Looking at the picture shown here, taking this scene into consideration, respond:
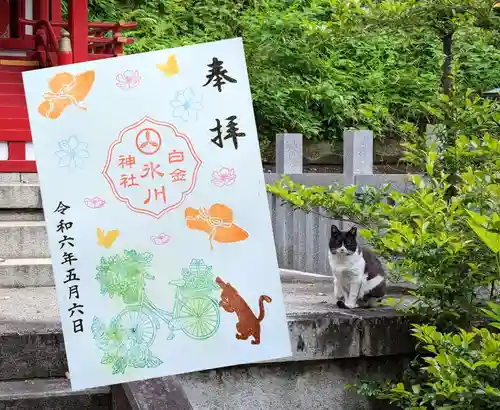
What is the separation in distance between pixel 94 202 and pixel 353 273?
1.86 m

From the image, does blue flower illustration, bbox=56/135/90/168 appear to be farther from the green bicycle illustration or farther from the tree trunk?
the tree trunk

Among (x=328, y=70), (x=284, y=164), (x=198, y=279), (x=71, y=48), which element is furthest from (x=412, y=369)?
(x=328, y=70)

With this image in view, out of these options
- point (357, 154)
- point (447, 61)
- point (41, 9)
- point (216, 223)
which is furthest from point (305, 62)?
point (216, 223)

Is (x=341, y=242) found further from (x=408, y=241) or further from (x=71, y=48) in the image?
(x=71, y=48)

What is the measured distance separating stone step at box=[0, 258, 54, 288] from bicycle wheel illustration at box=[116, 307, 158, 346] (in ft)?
9.50

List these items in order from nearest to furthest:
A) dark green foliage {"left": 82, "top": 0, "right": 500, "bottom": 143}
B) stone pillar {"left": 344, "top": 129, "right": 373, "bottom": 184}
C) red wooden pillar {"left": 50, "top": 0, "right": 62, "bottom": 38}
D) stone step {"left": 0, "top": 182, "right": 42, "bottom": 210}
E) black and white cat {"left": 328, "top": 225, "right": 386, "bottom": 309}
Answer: black and white cat {"left": 328, "top": 225, "right": 386, "bottom": 309}, stone pillar {"left": 344, "top": 129, "right": 373, "bottom": 184}, stone step {"left": 0, "top": 182, "right": 42, "bottom": 210}, red wooden pillar {"left": 50, "top": 0, "right": 62, "bottom": 38}, dark green foliage {"left": 82, "top": 0, "right": 500, "bottom": 143}

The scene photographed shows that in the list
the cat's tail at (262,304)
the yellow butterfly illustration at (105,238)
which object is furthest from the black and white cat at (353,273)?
the yellow butterfly illustration at (105,238)

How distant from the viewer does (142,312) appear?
3002 millimetres

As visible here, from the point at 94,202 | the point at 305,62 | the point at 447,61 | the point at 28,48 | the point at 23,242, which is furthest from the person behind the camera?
the point at 305,62

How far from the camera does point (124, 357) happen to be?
2.95 metres

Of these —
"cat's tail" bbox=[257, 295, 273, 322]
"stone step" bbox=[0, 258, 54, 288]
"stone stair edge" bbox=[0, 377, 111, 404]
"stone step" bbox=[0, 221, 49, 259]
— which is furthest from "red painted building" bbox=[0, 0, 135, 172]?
"cat's tail" bbox=[257, 295, 273, 322]

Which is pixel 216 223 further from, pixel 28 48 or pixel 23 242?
pixel 28 48

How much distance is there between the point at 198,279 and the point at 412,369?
64.9 inches

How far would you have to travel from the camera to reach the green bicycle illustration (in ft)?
9.70
